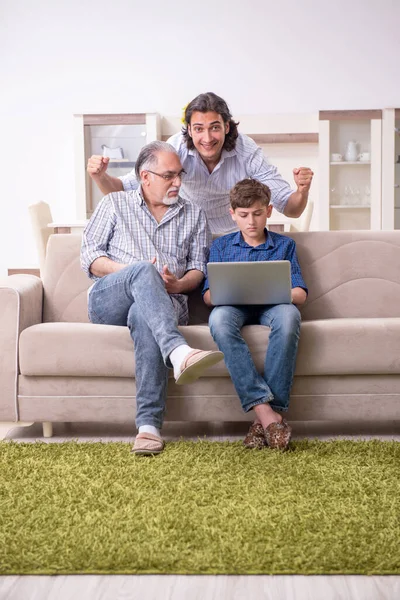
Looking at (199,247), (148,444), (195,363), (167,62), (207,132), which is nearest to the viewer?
(195,363)

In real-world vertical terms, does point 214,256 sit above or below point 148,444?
above

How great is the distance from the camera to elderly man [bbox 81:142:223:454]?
2.54 m

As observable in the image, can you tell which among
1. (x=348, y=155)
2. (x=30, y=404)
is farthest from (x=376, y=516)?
(x=348, y=155)

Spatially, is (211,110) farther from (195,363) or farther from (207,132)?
(195,363)

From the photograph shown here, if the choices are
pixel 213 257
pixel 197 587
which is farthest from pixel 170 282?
pixel 197 587

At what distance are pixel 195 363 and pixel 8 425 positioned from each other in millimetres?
911

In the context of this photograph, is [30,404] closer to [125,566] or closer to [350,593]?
[125,566]

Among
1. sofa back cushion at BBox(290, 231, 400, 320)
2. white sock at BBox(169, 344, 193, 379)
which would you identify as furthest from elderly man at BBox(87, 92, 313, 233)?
white sock at BBox(169, 344, 193, 379)

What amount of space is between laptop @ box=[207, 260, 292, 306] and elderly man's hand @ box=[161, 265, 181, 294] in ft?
0.52

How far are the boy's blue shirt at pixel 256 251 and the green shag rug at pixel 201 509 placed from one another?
2.28ft

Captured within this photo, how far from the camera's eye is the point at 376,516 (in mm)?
1890

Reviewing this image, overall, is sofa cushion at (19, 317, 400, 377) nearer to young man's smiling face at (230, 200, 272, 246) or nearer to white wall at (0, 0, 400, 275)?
young man's smiling face at (230, 200, 272, 246)

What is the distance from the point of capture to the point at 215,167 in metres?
3.20

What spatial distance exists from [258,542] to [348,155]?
5.07m
